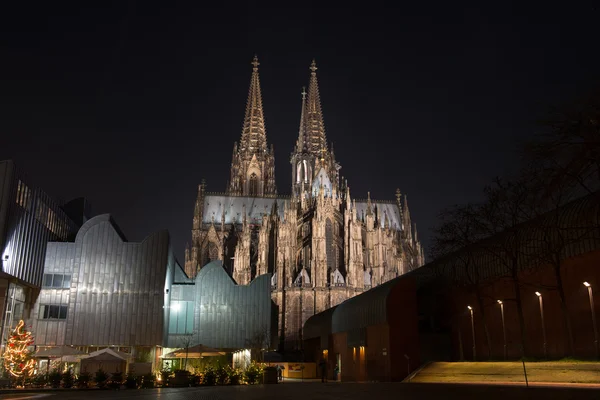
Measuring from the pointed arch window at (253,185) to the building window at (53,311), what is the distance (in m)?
65.9

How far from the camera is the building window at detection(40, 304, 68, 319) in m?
41.2

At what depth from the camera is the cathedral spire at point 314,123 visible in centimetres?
9962

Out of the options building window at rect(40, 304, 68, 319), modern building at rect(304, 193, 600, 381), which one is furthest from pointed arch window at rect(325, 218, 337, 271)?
building window at rect(40, 304, 68, 319)

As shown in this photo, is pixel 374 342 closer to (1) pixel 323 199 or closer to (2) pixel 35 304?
(2) pixel 35 304

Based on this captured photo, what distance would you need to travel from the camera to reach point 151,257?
43.8 m

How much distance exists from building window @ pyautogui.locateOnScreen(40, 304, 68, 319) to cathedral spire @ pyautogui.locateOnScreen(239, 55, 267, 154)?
234 feet

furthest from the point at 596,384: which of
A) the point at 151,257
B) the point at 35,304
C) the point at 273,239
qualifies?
the point at 273,239

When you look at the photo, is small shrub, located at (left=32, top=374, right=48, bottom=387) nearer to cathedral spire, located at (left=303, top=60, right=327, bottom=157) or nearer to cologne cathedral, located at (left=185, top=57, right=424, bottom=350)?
cologne cathedral, located at (left=185, top=57, right=424, bottom=350)

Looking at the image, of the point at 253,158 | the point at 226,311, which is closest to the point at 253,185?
the point at 253,158

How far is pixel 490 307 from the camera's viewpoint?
31719 millimetres

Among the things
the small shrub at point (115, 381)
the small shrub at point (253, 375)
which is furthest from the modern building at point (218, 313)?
the small shrub at point (115, 381)

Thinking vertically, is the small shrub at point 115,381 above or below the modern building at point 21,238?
below

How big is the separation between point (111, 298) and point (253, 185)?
6637cm

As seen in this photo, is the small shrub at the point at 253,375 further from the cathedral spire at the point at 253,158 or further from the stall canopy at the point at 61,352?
the cathedral spire at the point at 253,158
